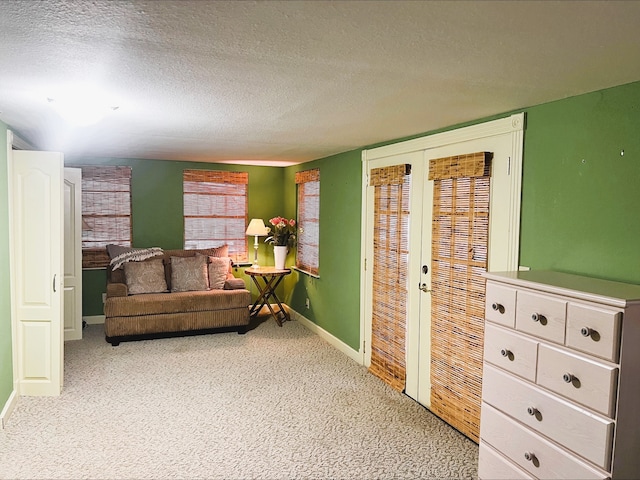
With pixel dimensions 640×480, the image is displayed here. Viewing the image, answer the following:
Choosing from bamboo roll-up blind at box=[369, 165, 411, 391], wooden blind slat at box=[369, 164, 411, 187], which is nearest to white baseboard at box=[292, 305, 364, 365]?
bamboo roll-up blind at box=[369, 165, 411, 391]

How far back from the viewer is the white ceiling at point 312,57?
1.41 metres

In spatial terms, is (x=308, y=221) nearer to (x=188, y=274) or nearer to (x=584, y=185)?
(x=188, y=274)

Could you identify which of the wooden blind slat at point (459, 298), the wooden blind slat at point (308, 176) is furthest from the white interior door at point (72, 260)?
the wooden blind slat at point (459, 298)

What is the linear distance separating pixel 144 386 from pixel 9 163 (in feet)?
6.65

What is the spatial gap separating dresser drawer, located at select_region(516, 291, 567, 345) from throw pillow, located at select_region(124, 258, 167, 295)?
4419 mm

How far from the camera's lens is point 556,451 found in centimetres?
206

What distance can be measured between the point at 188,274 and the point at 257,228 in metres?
1.12

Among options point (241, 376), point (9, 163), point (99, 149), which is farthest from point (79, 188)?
point (241, 376)

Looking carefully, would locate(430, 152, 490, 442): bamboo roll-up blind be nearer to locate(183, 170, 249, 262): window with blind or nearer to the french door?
the french door

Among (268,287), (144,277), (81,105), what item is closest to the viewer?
(81,105)

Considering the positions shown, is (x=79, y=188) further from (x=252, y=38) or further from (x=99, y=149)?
(x=252, y=38)

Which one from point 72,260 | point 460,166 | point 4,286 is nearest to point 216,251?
point 72,260

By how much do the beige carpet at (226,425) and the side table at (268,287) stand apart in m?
1.31

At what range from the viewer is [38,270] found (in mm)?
3746
